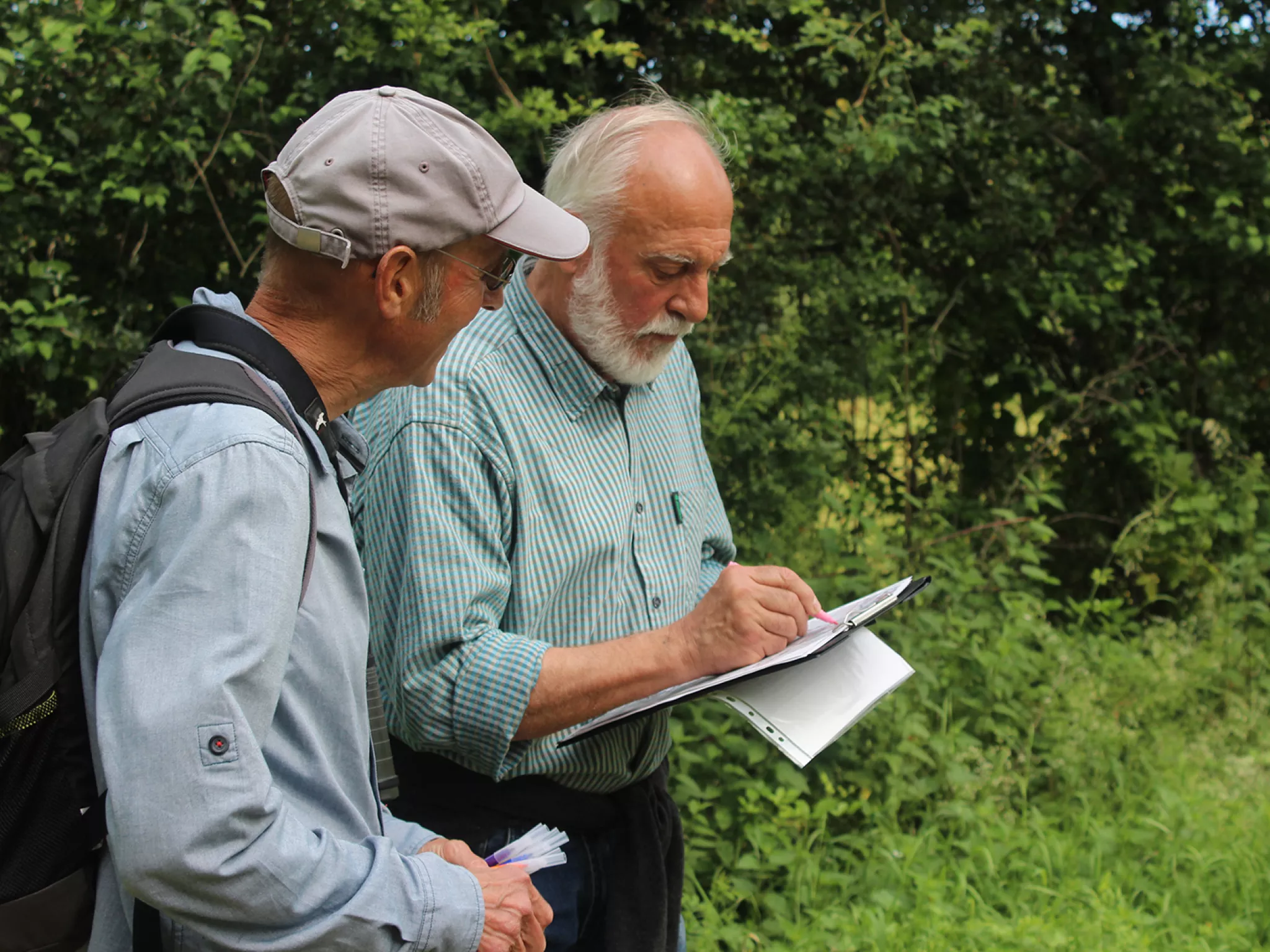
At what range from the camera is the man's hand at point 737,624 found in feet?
6.36

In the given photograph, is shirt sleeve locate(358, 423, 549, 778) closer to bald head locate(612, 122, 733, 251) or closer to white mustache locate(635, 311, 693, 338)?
white mustache locate(635, 311, 693, 338)

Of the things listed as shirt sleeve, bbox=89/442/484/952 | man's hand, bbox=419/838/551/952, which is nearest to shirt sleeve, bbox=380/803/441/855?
man's hand, bbox=419/838/551/952

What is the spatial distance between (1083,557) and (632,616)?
462cm

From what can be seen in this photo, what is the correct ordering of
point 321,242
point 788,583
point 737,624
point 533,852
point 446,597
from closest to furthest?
point 321,242
point 533,852
point 446,597
point 737,624
point 788,583

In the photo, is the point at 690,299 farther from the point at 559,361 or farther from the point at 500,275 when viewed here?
the point at 500,275

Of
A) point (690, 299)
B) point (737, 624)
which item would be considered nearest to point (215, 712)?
point (737, 624)

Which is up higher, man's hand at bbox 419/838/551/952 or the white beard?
the white beard

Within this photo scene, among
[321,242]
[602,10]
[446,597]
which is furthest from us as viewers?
[602,10]

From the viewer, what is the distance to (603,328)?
7.11 ft

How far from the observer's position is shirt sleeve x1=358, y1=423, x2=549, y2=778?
184 centimetres

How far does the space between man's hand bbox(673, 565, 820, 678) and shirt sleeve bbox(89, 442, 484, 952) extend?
82 cm

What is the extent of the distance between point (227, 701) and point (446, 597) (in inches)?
27.9

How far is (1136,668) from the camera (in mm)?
4797

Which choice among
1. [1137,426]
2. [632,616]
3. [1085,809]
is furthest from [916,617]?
[632,616]
